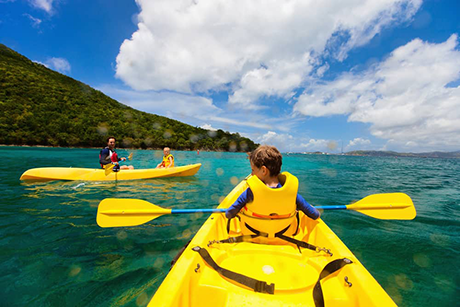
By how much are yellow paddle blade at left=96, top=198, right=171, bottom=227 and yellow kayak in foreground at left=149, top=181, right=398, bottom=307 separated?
1162mm

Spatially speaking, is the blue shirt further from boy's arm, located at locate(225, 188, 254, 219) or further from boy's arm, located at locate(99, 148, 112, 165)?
boy's arm, located at locate(99, 148, 112, 165)

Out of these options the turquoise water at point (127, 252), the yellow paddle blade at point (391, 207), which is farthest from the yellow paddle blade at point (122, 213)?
the yellow paddle blade at point (391, 207)

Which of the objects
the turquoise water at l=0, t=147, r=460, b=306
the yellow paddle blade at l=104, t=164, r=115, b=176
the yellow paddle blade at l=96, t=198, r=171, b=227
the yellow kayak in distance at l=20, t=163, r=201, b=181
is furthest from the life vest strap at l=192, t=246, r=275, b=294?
the yellow kayak in distance at l=20, t=163, r=201, b=181

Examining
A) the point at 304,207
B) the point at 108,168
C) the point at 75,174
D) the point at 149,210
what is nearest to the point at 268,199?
the point at 304,207

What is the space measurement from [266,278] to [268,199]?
78cm

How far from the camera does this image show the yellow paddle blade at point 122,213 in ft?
10.4

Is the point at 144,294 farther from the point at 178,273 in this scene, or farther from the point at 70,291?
the point at 178,273

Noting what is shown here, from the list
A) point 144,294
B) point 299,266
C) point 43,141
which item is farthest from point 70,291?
point 43,141

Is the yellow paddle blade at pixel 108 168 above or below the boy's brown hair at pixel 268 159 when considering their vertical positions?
below

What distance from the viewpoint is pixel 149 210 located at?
10.6 ft

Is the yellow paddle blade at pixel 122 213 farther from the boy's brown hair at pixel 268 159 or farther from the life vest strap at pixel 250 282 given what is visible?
the boy's brown hair at pixel 268 159

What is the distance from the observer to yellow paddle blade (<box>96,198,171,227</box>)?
317 centimetres

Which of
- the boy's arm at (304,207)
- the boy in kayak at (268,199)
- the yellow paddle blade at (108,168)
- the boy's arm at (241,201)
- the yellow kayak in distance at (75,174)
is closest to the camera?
the boy in kayak at (268,199)

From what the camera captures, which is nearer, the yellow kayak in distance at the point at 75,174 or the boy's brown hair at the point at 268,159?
the boy's brown hair at the point at 268,159
